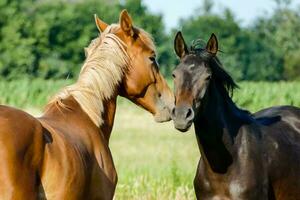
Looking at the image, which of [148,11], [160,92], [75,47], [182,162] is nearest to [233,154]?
[160,92]

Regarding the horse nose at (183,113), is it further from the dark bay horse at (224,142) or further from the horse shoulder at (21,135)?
the horse shoulder at (21,135)

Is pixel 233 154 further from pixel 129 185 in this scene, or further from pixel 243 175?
pixel 129 185

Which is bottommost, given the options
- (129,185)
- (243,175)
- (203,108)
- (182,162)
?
(182,162)

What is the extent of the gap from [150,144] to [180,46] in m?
15.0

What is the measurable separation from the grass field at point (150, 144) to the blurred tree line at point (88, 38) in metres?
4.86

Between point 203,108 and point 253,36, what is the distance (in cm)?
7348

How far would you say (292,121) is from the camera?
8.05 metres

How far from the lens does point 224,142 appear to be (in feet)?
22.8

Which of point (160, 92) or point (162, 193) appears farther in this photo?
point (162, 193)

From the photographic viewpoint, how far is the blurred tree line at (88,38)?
5378cm

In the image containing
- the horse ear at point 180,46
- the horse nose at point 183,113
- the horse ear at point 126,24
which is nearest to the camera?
→ the horse ear at point 126,24

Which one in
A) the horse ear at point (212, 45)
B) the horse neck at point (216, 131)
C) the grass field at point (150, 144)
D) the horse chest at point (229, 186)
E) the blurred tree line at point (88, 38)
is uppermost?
the horse ear at point (212, 45)

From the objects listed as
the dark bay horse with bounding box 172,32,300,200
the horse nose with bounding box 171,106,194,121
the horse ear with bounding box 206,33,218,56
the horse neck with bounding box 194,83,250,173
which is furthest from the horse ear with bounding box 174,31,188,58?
the horse nose with bounding box 171,106,194,121

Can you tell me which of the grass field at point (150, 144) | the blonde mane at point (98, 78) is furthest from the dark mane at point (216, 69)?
the blonde mane at point (98, 78)
